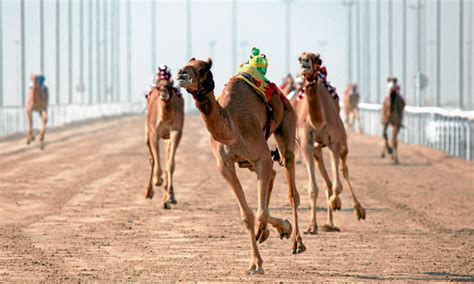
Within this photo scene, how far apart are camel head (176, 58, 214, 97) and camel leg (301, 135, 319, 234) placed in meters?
4.70

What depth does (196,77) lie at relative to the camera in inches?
442

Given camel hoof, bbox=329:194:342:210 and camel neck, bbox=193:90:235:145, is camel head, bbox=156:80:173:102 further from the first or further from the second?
camel neck, bbox=193:90:235:145

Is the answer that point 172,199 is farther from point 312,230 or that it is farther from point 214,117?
point 214,117

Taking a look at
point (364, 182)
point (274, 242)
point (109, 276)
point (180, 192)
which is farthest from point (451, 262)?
point (364, 182)

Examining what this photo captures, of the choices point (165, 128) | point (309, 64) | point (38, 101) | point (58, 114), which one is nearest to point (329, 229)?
point (309, 64)

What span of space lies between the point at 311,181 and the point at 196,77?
5213 millimetres

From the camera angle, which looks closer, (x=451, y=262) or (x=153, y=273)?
(x=153, y=273)

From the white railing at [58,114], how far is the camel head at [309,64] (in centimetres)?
3430

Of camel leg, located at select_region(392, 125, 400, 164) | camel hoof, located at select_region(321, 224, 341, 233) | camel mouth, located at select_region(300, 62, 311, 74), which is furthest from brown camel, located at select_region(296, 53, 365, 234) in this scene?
camel leg, located at select_region(392, 125, 400, 164)

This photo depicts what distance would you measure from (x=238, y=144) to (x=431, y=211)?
7516 millimetres

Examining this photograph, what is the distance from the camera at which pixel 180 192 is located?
22.3 m

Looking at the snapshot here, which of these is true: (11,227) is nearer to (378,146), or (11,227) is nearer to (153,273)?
(153,273)

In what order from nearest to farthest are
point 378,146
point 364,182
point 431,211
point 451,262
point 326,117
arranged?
point 451,262 < point 326,117 < point 431,211 < point 364,182 < point 378,146

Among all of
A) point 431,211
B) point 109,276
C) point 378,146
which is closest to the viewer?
point 109,276
